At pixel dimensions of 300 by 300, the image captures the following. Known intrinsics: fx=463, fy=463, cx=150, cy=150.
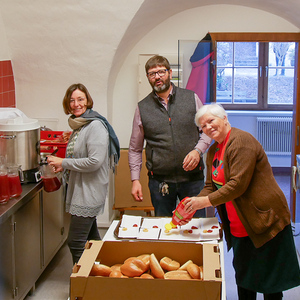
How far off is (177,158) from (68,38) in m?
1.79

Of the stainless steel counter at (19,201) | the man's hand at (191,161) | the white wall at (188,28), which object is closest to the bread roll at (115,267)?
the man's hand at (191,161)

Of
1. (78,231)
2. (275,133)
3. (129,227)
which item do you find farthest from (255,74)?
(129,227)

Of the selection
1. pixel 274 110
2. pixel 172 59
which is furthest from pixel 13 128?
pixel 274 110

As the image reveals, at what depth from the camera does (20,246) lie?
2975 millimetres

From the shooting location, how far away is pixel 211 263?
5.65 ft

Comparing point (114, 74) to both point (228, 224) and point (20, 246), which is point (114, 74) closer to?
point (20, 246)

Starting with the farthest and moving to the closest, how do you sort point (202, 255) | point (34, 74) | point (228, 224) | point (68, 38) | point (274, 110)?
point (274, 110) < point (34, 74) < point (68, 38) < point (228, 224) < point (202, 255)

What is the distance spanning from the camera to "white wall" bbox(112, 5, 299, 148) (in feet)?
15.0

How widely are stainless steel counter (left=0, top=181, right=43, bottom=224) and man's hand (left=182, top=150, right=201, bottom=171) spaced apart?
1052 mm

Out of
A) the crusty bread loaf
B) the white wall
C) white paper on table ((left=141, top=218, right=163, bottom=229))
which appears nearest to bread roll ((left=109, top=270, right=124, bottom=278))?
the crusty bread loaf

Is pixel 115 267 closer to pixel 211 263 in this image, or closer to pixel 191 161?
pixel 211 263

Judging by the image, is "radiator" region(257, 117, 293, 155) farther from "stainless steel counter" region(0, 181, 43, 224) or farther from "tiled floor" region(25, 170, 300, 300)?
"stainless steel counter" region(0, 181, 43, 224)

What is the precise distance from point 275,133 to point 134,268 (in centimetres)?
559

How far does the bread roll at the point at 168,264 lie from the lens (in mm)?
1845
